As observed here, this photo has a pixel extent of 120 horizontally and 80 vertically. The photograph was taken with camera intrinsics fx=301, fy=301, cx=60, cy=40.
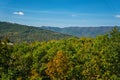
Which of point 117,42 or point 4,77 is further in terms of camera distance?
point 117,42

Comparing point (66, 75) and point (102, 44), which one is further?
point (102, 44)

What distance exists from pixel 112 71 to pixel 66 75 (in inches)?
530

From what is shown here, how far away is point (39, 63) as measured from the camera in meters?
103

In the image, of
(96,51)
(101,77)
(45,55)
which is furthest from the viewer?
(45,55)

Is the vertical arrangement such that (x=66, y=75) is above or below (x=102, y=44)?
below

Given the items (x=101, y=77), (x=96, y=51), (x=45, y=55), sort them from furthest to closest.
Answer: (x=45, y=55) < (x=96, y=51) < (x=101, y=77)

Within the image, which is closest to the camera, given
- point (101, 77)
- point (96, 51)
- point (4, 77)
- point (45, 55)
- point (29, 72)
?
point (4, 77)

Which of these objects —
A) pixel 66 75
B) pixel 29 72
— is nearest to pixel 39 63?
pixel 29 72

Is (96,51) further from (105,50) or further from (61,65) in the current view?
(61,65)

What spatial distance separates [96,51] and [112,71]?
14.7 meters

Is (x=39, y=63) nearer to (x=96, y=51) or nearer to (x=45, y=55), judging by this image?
(x=45, y=55)

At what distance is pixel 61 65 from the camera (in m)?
87.6

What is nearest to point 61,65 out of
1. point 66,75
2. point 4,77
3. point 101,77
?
point 66,75

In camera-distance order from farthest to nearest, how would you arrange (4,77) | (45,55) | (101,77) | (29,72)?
(45,55)
(29,72)
(101,77)
(4,77)
